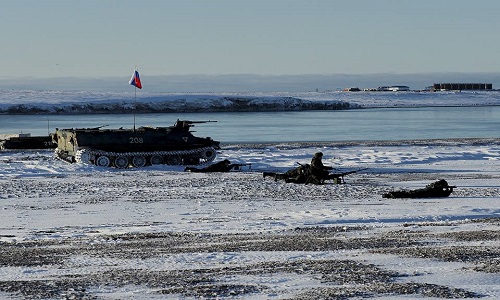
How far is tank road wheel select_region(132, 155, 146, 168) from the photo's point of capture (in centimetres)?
3170

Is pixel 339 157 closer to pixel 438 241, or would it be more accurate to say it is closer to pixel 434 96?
pixel 438 241

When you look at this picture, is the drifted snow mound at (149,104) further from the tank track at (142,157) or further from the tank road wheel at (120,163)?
the tank road wheel at (120,163)

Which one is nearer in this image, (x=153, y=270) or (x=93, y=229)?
(x=153, y=270)

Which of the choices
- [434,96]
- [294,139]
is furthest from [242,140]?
[434,96]

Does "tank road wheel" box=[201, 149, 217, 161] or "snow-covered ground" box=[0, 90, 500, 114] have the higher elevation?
"tank road wheel" box=[201, 149, 217, 161]

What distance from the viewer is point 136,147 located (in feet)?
104

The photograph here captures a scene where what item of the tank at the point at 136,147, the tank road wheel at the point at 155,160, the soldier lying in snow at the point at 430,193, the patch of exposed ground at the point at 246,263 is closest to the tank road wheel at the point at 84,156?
the tank at the point at 136,147

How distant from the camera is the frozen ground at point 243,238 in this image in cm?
1023

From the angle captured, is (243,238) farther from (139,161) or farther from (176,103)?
(176,103)

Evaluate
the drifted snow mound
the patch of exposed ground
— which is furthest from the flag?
the drifted snow mound

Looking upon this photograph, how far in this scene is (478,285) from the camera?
10.1 m

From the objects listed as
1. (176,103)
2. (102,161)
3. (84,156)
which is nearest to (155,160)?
(102,161)

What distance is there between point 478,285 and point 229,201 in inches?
411

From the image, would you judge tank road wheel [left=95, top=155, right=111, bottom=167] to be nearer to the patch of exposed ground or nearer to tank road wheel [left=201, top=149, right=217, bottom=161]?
tank road wheel [left=201, top=149, right=217, bottom=161]
